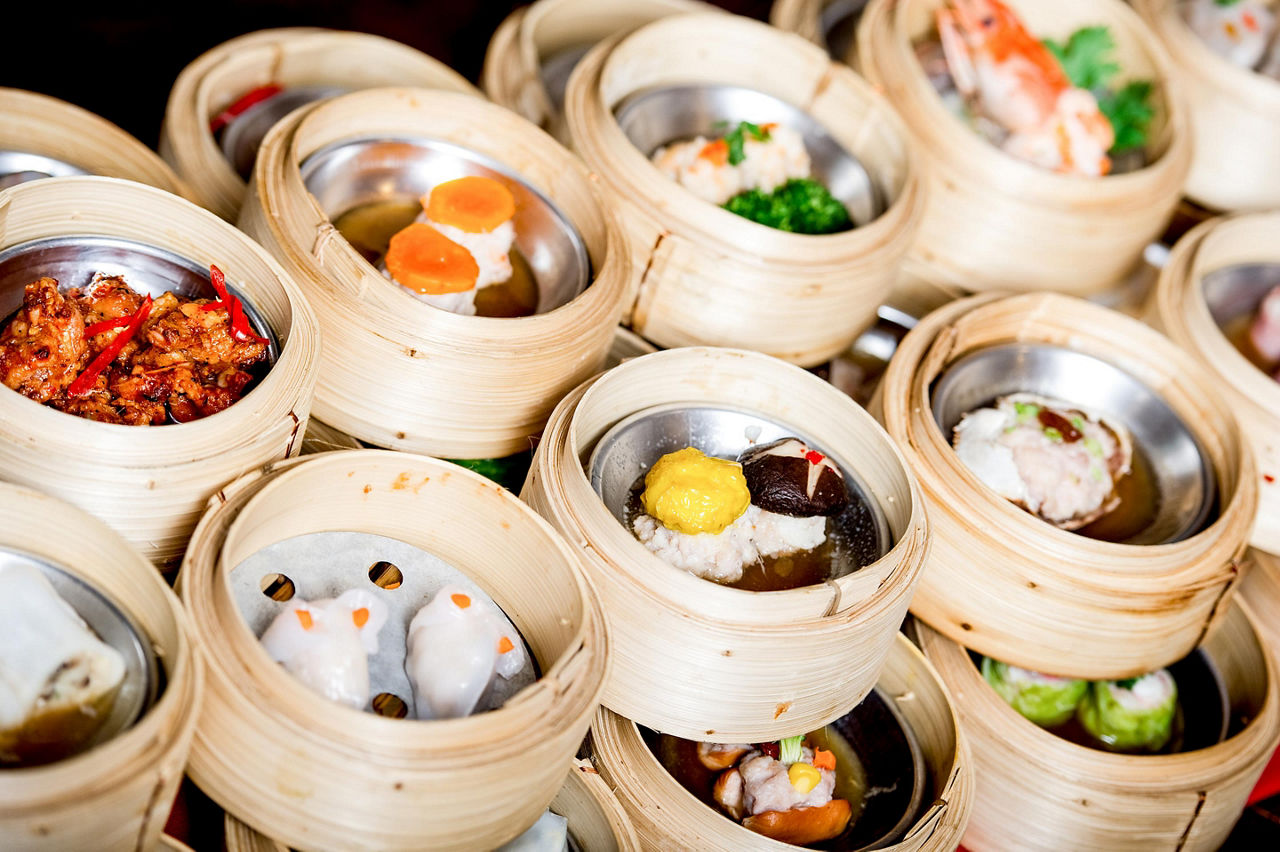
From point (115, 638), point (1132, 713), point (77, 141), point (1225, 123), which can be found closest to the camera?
point (115, 638)

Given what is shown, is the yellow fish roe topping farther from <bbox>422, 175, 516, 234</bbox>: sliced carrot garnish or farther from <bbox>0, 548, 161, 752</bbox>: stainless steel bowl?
<bbox>0, 548, 161, 752</bbox>: stainless steel bowl

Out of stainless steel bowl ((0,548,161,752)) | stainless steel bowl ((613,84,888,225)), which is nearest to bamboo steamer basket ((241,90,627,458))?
stainless steel bowl ((613,84,888,225))

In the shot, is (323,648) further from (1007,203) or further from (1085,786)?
(1007,203)

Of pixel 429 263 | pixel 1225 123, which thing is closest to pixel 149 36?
pixel 429 263

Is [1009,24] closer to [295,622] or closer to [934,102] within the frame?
[934,102]

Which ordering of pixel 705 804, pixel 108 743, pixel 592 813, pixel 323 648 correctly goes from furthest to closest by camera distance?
pixel 705 804 < pixel 592 813 < pixel 323 648 < pixel 108 743

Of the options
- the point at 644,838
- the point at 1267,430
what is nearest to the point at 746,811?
the point at 644,838

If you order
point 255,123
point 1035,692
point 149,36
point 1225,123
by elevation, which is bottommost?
point 1035,692
